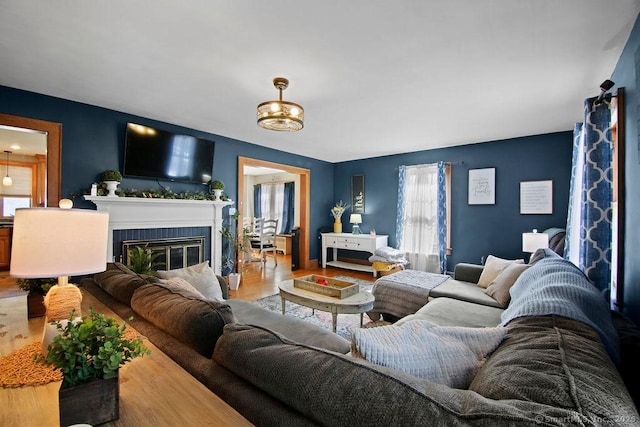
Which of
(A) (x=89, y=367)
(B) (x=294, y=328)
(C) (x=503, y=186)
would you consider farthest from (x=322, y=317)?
(C) (x=503, y=186)

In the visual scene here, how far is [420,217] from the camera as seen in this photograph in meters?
5.73

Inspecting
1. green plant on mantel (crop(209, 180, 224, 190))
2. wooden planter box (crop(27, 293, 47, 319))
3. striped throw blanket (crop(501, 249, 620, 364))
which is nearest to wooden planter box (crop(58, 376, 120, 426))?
wooden planter box (crop(27, 293, 47, 319))

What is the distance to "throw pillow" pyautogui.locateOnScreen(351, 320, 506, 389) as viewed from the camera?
3.02 ft

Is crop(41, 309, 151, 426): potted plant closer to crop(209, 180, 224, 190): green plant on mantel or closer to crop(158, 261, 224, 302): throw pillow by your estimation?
crop(158, 261, 224, 302): throw pillow

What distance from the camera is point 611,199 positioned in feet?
6.79

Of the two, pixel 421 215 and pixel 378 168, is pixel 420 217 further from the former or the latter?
pixel 378 168

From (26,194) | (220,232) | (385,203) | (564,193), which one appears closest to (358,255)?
(385,203)

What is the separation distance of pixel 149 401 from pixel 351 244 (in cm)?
549

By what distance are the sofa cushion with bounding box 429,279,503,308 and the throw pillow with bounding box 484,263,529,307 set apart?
50 millimetres

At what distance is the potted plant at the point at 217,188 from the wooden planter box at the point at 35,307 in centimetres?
319

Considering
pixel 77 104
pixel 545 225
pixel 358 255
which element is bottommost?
pixel 358 255

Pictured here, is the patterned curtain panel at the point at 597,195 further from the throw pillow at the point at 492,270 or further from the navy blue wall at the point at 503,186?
the navy blue wall at the point at 503,186

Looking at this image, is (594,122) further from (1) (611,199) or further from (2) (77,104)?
(2) (77,104)

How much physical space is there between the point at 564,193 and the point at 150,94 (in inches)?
222
